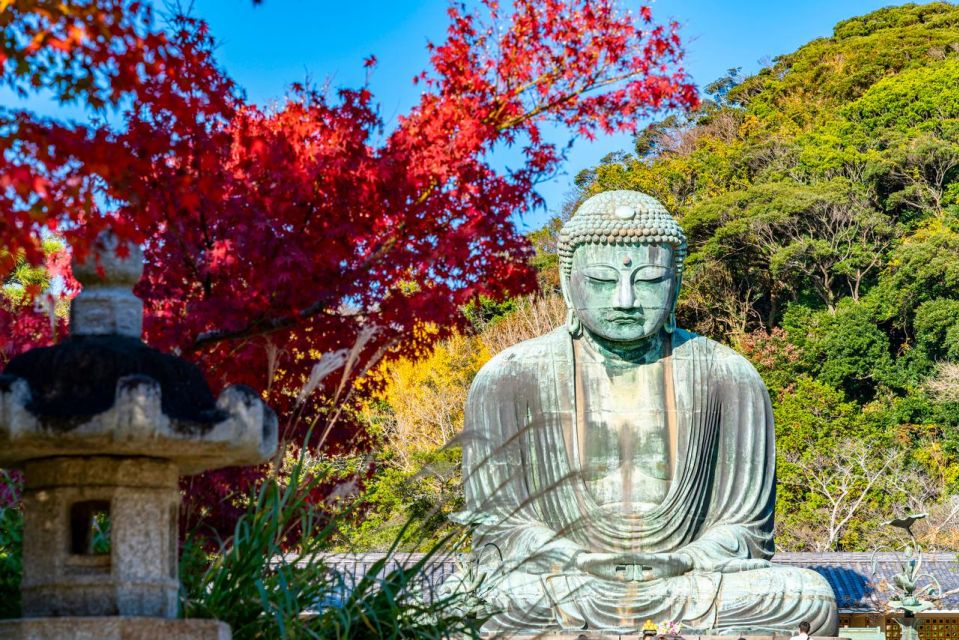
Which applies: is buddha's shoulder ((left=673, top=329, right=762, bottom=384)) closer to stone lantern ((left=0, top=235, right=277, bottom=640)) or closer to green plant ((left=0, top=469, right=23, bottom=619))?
green plant ((left=0, top=469, right=23, bottom=619))

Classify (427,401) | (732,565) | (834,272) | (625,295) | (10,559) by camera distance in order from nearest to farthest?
(10,559)
(732,565)
(625,295)
(427,401)
(834,272)

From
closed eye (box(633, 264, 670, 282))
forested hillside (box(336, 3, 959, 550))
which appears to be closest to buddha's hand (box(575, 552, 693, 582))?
closed eye (box(633, 264, 670, 282))

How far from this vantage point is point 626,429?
11.3 m

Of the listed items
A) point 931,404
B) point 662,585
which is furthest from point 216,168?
point 931,404

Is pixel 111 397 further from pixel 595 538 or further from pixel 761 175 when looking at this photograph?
pixel 761 175

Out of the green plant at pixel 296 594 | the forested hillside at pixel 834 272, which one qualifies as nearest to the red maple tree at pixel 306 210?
the green plant at pixel 296 594

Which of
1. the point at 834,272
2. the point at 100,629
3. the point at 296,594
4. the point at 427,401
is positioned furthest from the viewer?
the point at 834,272

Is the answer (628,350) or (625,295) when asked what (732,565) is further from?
(625,295)

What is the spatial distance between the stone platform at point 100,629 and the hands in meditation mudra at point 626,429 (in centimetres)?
569

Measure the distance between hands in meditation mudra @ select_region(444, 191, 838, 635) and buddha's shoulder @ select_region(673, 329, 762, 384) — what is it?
1cm

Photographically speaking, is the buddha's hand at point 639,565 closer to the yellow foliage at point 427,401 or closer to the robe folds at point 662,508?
the robe folds at point 662,508

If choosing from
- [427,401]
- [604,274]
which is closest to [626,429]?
[604,274]

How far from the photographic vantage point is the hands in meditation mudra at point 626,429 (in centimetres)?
1073

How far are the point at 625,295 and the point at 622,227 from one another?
0.52m
